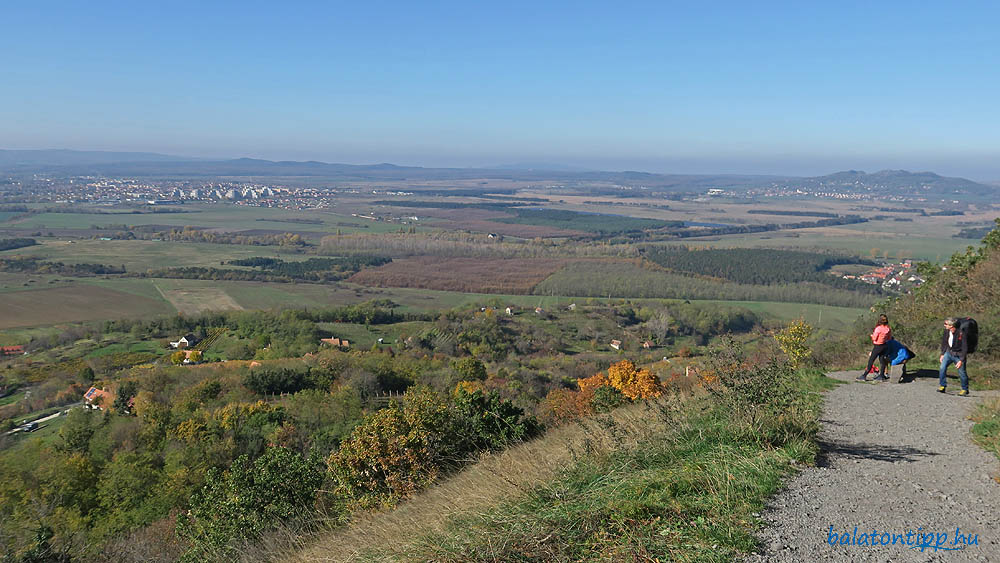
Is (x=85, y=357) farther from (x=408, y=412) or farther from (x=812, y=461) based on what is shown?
(x=812, y=461)

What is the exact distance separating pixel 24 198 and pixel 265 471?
169 m

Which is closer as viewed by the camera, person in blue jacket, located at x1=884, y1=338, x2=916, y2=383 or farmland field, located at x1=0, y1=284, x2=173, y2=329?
person in blue jacket, located at x1=884, y1=338, x2=916, y2=383

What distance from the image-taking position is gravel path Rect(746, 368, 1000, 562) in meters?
4.49

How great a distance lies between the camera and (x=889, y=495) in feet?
18.2

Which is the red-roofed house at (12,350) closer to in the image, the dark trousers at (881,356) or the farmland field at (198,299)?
the farmland field at (198,299)

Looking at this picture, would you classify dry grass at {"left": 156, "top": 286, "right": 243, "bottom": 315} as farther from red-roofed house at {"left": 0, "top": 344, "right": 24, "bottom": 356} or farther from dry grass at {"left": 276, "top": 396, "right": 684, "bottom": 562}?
dry grass at {"left": 276, "top": 396, "right": 684, "bottom": 562}

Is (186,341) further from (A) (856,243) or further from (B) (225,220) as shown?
(A) (856,243)

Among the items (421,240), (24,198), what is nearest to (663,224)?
(421,240)

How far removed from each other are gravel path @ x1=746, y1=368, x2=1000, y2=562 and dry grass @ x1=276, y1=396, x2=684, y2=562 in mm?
1780

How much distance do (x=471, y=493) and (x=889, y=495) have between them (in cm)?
378

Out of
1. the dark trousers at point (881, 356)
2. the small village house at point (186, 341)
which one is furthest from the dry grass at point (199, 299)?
the dark trousers at point (881, 356)

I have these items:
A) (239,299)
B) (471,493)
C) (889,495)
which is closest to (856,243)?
(239,299)

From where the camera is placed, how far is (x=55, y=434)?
27438mm

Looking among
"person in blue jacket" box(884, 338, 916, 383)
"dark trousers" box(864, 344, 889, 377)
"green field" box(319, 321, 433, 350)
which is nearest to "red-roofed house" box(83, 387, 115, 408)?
"green field" box(319, 321, 433, 350)
